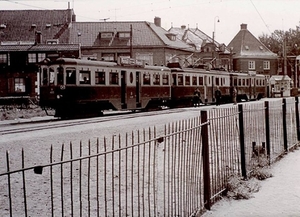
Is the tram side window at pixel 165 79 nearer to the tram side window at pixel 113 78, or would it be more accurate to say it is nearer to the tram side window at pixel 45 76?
the tram side window at pixel 113 78

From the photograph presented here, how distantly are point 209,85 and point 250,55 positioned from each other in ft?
132

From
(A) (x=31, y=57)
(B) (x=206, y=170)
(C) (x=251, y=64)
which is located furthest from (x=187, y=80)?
(C) (x=251, y=64)

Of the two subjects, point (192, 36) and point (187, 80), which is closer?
point (187, 80)

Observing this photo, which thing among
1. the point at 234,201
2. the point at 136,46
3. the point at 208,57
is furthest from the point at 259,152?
the point at 208,57

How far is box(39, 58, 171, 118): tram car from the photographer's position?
23.2 metres

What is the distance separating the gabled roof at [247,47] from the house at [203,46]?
13.2ft

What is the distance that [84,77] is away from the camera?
78.2 feet

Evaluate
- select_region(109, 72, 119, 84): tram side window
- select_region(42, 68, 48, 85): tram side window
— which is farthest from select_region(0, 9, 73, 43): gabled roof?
select_region(42, 68, 48, 85): tram side window

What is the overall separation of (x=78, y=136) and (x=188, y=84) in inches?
868

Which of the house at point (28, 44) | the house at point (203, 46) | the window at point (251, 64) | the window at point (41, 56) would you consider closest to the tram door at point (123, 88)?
the house at point (28, 44)

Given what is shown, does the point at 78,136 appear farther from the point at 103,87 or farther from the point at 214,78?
the point at 214,78

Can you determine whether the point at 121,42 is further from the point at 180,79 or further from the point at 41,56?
the point at 180,79

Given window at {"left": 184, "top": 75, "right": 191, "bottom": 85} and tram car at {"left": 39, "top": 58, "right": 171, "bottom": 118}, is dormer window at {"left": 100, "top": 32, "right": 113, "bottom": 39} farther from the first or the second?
tram car at {"left": 39, "top": 58, "right": 171, "bottom": 118}

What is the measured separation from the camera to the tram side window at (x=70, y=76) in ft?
76.0
